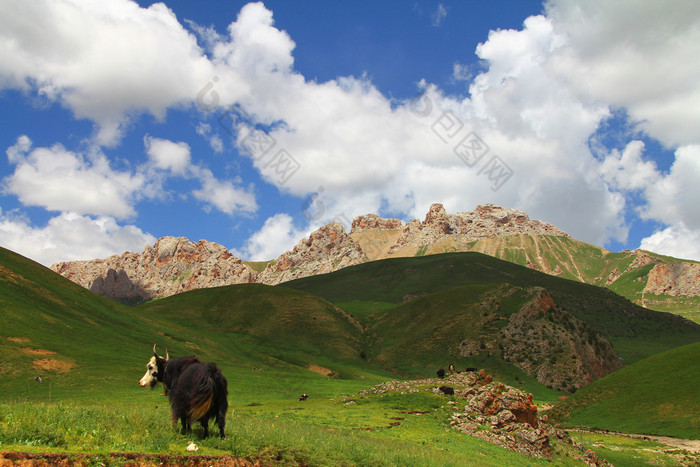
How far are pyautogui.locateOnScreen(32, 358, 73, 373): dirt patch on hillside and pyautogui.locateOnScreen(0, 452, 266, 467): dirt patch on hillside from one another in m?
48.8

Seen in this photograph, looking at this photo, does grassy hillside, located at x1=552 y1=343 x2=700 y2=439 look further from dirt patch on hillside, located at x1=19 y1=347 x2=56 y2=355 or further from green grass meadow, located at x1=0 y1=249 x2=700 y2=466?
dirt patch on hillside, located at x1=19 y1=347 x2=56 y2=355

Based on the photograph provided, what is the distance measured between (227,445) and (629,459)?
40418 millimetres

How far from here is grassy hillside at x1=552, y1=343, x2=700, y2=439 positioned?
50.2 m

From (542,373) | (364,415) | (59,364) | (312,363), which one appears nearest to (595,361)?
(542,373)

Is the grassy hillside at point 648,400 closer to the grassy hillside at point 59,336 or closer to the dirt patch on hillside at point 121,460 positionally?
the dirt patch on hillside at point 121,460

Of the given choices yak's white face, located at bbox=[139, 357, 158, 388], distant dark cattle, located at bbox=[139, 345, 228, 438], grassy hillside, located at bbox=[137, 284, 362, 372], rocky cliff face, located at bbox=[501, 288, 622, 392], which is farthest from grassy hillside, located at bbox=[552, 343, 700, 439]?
grassy hillside, located at bbox=[137, 284, 362, 372]

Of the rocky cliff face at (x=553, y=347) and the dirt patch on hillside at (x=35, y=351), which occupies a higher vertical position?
the rocky cliff face at (x=553, y=347)

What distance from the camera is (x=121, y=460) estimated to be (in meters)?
10.0

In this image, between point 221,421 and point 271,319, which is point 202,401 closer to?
point 221,421

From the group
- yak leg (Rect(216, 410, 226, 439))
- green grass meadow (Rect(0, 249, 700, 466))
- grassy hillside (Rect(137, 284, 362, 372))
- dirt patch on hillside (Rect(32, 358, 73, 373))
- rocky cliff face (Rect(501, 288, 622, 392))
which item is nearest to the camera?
green grass meadow (Rect(0, 249, 700, 466))

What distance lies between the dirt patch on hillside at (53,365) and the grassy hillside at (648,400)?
66.2m

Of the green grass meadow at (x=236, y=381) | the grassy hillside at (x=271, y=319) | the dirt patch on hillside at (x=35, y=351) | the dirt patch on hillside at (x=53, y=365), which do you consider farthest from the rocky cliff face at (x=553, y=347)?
the dirt patch on hillside at (x=35, y=351)

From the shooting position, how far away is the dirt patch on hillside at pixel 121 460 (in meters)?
8.85

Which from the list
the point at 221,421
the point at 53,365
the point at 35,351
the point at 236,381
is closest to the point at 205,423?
the point at 221,421
